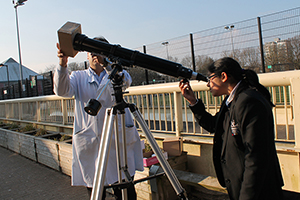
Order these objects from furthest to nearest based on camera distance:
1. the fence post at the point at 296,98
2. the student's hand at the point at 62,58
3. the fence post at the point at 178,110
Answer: the fence post at the point at 178,110 → the fence post at the point at 296,98 → the student's hand at the point at 62,58

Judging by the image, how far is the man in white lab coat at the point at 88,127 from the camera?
2.44 meters

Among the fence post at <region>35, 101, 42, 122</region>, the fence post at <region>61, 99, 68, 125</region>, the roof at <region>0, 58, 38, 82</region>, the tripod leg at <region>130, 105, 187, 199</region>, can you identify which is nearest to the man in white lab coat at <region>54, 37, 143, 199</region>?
the tripod leg at <region>130, 105, 187, 199</region>

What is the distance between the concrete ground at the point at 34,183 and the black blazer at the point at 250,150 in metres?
3.03

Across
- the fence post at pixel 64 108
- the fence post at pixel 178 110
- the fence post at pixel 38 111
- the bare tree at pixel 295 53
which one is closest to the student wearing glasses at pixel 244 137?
the fence post at pixel 178 110

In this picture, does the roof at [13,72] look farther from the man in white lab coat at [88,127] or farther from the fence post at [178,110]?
the man in white lab coat at [88,127]

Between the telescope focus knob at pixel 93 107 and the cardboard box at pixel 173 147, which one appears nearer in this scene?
the telescope focus knob at pixel 93 107

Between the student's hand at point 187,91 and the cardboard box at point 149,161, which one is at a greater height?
the student's hand at point 187,91

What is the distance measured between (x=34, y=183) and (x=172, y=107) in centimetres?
317

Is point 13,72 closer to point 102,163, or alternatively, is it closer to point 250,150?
point 102,163

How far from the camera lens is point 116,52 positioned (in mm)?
2107

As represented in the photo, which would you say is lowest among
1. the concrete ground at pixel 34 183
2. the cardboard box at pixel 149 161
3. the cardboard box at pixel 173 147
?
the concrete ground at pixel 34 183

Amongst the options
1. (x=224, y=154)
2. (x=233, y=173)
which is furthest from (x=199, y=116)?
(x=233, y=173)

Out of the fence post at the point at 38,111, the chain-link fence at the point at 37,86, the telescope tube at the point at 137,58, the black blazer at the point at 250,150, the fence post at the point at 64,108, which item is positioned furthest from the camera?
the chain-link fence at the point at 37,86

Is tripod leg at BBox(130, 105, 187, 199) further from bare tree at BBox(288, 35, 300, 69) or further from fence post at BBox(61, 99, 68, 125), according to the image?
bare tree at BBox(288, 35, 300, 69)
